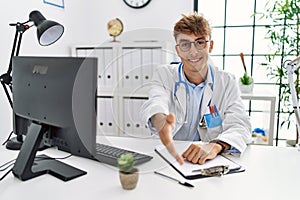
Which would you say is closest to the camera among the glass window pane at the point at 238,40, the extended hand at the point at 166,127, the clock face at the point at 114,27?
the extended hand at the point at 166,127

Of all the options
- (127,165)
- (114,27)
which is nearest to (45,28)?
(127,165)

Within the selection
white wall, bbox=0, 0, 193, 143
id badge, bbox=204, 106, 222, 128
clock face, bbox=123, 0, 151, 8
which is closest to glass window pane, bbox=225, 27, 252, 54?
white wall, bbox=0, 0, 193, 143

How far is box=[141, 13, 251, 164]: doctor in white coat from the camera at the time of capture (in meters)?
1.00

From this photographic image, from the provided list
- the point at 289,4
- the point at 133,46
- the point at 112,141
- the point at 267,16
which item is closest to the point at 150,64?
the point at 133,46

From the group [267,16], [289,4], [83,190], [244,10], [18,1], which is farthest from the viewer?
[244,10]

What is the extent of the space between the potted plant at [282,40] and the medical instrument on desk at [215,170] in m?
1.60

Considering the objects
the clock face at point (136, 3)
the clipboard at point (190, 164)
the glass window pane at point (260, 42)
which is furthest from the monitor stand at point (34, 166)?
the glass window pane at point (260, 42)

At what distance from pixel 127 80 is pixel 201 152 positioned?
39 cm

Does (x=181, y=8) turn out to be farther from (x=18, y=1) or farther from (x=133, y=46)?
(x=133, y=46)

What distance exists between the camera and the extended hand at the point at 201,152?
104 cm

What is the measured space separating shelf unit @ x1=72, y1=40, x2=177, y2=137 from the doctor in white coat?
5cm

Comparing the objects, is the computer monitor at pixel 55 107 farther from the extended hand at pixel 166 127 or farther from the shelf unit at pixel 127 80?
the extended hand at pixel 166 127

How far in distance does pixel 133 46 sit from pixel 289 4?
5.98 ft

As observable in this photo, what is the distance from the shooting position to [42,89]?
3.13 feet
